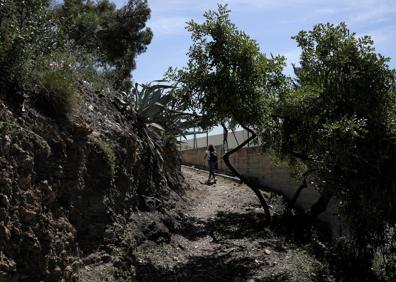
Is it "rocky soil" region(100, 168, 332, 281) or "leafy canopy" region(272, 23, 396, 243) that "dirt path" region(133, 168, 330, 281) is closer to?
"rocky soil" region(100, 168, 332, 281)

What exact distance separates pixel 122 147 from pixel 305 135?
11.2ft

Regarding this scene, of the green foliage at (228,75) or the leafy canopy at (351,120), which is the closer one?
the leafy canopy at (351,120)

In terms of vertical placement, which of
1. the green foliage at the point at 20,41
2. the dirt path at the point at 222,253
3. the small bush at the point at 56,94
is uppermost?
the green foliage at the point at 20,41

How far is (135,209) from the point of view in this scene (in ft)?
31.0

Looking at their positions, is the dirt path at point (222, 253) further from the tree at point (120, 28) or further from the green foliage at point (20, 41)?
the tree at point (120, 28)

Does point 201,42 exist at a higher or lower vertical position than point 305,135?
higher

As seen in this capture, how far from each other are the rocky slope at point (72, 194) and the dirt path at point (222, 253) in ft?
1.30

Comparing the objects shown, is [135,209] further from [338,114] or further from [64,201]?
[338,114]

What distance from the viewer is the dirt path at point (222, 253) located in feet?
27.8

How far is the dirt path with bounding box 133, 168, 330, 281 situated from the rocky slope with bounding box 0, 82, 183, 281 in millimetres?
397

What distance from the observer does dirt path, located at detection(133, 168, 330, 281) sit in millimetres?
8469

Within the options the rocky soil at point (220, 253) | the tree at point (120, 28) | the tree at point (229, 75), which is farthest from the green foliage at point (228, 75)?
the tree at point (120, 28)

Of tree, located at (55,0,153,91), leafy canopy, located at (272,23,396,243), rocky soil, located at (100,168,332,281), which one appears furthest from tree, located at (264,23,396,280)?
tree, located at (55,0,153,91)

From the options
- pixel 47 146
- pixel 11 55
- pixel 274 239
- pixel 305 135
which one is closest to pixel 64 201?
pixel 47 146
